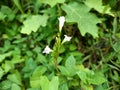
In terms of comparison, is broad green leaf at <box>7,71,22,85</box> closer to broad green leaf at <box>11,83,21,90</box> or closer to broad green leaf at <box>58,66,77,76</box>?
broad green leaf at <box>11,83,21,90</box>

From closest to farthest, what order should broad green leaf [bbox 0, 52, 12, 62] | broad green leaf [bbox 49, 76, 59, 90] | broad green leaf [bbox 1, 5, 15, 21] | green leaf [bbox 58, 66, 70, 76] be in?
1. broad green leaf [bbox 49, 76, 59, 90]
2. green leaf [bbox 58, 66, 70, 76]
3. broad green leaf [bbox 0, 52, 12, 62]
4. broad green leaf [bbox 1, 5, 15, 21]

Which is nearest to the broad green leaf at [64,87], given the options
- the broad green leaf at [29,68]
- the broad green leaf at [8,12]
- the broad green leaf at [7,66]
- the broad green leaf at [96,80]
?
the broad green leaf at [96,80]

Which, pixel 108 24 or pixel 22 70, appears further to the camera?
pixel 108 24

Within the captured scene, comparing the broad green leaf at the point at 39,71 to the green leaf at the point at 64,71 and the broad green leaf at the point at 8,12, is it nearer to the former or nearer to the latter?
the green leaf at the point at 64,71

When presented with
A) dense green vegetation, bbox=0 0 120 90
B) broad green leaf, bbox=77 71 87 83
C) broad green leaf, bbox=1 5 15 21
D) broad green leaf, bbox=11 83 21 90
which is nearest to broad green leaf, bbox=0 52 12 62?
dense green vegetation, bbox=0 0 120 90

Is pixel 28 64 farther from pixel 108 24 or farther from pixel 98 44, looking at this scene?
pixel 108 24

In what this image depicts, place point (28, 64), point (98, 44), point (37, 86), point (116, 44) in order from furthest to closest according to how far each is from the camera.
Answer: point (98, 44) → point (116, 44) → point (28, 64) → point (37, 86)

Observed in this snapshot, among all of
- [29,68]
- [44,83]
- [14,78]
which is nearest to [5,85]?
[14,78]

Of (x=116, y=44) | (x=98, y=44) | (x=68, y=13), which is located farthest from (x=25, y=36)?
(x=116, y=44)
